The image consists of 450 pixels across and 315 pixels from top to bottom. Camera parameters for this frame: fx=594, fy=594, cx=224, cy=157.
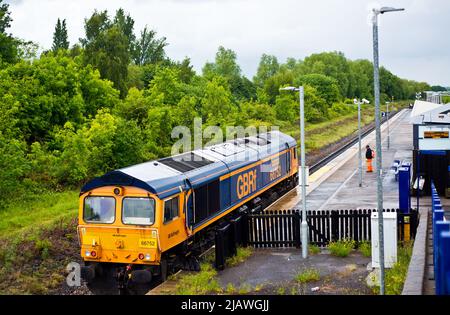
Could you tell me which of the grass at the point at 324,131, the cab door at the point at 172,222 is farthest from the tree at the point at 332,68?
the cab door at the point at 172,222

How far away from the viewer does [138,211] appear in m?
15.5

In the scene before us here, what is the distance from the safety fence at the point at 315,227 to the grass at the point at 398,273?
1.70 meters

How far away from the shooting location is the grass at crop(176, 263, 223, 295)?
14.1m

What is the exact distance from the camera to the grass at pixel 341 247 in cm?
1702

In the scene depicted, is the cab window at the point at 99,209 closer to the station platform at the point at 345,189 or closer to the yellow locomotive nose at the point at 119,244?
the yellow locomotive nose at the point at 119,244

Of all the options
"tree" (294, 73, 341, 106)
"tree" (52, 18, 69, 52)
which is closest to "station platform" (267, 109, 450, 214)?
"tree" (294, 73, 341, 106)

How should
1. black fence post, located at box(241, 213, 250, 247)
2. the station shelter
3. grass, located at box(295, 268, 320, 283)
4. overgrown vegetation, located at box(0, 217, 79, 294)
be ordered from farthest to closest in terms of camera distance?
1. the station shelter
2. black fence post, located at box(241, 213, 250, 247)
3. overgrown vegetation, located at box(0, 217, 79, 294)
4. grass, located at box(295, 268, 320, 283)

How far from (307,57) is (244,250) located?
122m

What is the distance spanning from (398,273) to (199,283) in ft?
15.7

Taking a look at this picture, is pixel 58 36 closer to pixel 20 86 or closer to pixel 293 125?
pixel 293 125

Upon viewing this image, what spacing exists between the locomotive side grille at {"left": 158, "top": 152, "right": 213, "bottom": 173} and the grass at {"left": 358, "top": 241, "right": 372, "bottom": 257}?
5.66m

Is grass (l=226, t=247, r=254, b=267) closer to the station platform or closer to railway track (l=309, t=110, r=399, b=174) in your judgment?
the station platform

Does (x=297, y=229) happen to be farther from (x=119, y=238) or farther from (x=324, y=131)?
(x=324, y=131)

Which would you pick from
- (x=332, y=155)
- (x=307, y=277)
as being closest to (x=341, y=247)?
(x=307, y=277)
